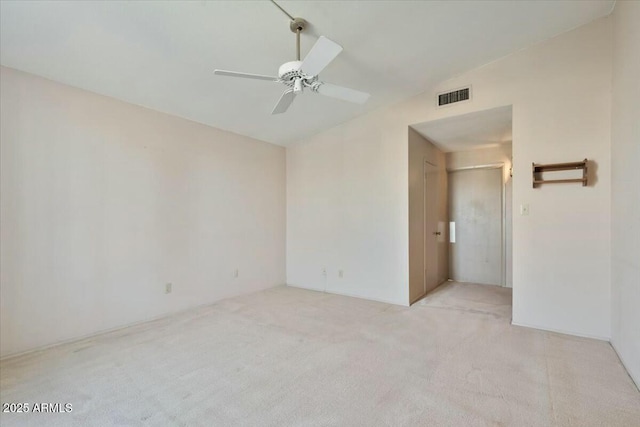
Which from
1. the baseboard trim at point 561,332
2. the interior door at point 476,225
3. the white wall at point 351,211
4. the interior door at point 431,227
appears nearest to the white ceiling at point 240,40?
the white wall at point 351,211

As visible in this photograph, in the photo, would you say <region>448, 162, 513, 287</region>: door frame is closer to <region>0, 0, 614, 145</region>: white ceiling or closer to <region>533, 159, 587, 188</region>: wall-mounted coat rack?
<region>533, 159, 587, 188</region>: wall-mounted coat rack

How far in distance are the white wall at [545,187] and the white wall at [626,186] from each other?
0.45 ft

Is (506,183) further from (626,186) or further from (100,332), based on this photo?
(100,332)

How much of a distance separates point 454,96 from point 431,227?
2.00 m

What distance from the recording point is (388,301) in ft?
13.8

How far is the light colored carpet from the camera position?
185 centimetres

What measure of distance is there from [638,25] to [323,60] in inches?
91.7

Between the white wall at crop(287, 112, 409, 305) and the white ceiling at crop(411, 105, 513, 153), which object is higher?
the white ceiling at crop(411, 105, 513, 153)

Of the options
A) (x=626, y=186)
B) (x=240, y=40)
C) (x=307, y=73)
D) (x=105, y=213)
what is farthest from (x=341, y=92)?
(x=105, y=213)

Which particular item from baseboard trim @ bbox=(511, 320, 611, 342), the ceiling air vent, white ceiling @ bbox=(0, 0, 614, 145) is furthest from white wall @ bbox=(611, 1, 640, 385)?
the ceiling air vent

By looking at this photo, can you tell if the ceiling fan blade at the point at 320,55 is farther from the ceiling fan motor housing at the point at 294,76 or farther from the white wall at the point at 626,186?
the white wall at the point at 626,186

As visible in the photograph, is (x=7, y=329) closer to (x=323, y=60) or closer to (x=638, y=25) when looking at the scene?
(x=323, y=60)

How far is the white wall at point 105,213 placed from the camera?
2.64m

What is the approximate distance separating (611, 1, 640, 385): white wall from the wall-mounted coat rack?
206mm
